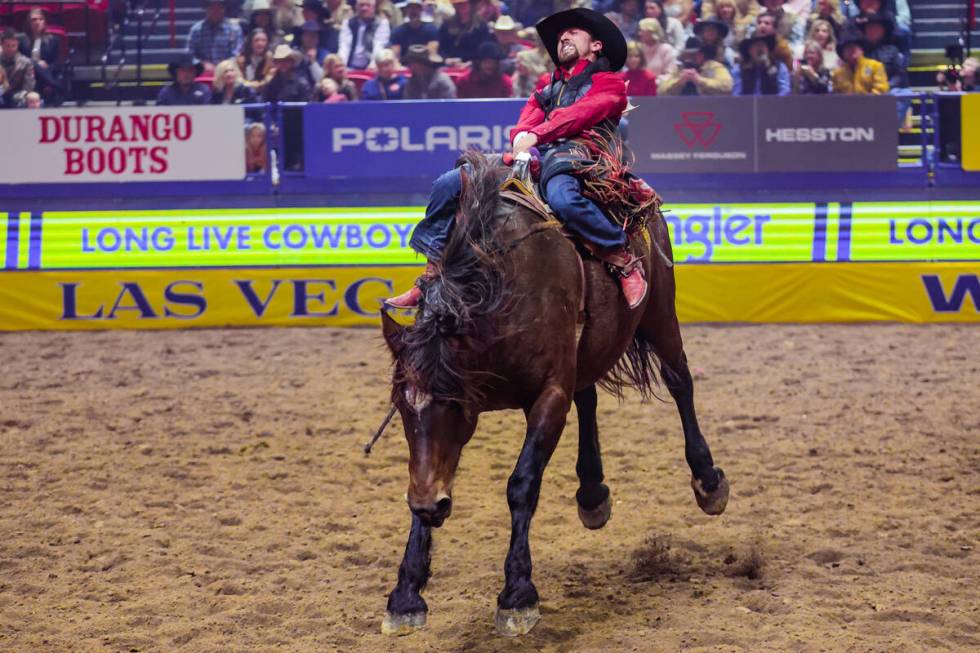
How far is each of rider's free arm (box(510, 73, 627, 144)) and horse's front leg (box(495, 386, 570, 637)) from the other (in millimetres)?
1251

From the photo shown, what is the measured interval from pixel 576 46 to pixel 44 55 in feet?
33.3

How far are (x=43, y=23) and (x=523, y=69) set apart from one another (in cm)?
570

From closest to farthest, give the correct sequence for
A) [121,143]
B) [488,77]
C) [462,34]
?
[121,143] → [488,77] → [462,34]

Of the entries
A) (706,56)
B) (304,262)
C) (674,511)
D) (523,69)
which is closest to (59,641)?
(674,511)

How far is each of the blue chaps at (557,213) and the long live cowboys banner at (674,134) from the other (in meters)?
6.82

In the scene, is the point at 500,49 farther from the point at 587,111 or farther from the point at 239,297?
the point at 587,111

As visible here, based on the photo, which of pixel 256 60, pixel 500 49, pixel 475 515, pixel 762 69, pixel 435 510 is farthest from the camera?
pixel 256 60

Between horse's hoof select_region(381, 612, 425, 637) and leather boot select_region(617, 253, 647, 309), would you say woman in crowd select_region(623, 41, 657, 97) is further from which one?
horse's hoof select_region(381, 612, 425, 637)

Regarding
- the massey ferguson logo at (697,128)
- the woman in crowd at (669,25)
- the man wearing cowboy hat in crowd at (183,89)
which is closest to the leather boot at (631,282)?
the massey ferguson logo at (697,128)

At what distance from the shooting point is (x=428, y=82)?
12898mm

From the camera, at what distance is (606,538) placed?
20.2 feet

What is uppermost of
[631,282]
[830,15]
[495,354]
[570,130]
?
[830,15]

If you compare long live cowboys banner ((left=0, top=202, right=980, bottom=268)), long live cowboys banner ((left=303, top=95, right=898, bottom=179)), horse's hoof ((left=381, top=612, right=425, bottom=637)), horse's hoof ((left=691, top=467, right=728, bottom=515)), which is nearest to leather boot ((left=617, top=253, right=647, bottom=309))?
horse's hoof ((left=691, top=467, right=728, bottom=515))

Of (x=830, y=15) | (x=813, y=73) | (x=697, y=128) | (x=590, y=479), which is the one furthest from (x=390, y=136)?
(x=590, y=479)
